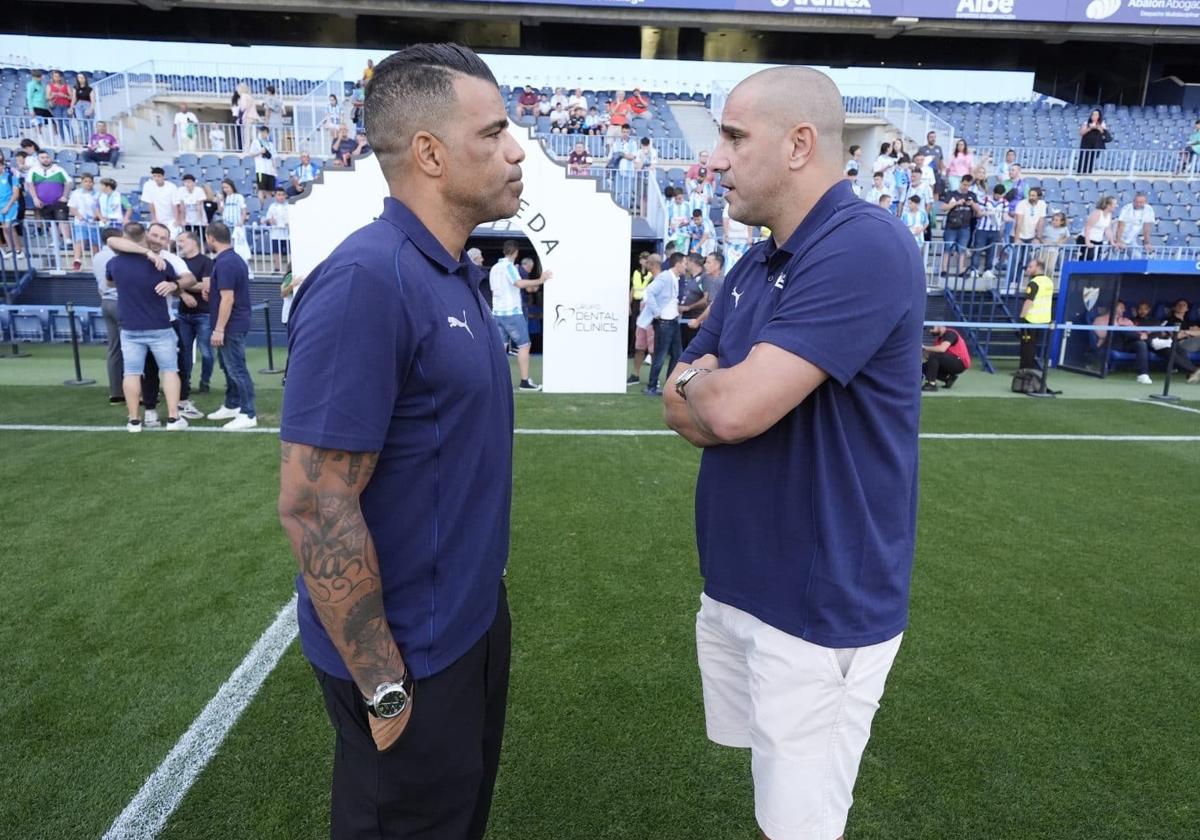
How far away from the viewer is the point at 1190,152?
20.4 metres

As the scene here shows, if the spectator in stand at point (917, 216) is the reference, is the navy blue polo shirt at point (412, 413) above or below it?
below

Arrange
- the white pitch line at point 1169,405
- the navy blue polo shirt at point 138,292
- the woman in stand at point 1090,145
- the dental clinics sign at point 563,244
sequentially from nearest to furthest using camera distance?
the navy blue polo shirt at point 138,292
the white pitch line at point 1169,405
the dental clinics sign at point 563,244
the woman in stand at point 1090,145

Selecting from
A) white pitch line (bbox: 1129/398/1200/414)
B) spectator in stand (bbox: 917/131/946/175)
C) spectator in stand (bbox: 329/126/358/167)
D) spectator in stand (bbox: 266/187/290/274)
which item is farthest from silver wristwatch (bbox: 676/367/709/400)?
spectator in stand (bbox: 917/131/946/175)

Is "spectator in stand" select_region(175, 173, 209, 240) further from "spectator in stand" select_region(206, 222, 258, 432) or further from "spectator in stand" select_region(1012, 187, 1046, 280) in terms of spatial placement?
"spectator in stand" select_region(1012, 187, 1046, 280)

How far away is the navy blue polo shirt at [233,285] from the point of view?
25.2 ft

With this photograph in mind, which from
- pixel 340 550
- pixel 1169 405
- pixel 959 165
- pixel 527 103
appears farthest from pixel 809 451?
pixel 527 103

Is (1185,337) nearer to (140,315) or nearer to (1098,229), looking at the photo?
(1098,229)

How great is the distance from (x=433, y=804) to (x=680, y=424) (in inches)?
40.7

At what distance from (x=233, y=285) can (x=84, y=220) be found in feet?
32.3

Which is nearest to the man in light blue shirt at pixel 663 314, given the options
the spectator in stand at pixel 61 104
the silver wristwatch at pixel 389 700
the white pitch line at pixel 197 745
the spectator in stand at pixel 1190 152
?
the white pitch line at pixel 197 745

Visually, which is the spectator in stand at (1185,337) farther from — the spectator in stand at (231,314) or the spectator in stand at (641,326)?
the spectator in stand at (231,314)

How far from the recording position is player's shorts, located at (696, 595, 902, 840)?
1.77 m

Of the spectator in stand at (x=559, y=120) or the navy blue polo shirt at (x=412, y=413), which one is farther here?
the spectator in stand at (x=559, y=120)

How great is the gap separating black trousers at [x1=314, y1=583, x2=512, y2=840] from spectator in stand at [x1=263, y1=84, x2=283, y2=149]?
67.7 feet
